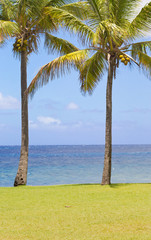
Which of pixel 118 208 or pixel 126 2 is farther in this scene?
pixel 126 2

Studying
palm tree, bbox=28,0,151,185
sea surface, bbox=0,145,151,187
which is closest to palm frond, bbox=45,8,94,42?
palm tree, bbox=28,0,151,185

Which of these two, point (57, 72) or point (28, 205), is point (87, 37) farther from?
point (28, 205)

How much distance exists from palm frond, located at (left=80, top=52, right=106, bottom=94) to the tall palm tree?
7.21 feet

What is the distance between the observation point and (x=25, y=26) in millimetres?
13242

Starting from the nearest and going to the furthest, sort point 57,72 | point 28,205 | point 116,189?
1. point 28,205
2. point 116,189
3. point 57,72

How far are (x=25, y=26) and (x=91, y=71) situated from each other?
11.4 ft

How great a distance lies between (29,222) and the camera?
6270 mm

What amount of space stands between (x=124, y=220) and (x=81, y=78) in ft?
26.0

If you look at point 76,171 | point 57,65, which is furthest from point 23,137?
point 76,171

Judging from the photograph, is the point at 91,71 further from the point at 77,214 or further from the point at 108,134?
the point at 77,214

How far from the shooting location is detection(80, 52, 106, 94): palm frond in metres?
12.5

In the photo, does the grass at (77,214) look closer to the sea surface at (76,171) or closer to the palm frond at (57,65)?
the palm frond at (57,65)

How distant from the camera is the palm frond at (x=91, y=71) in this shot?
1245cm

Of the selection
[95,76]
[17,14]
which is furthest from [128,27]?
[17,14]
